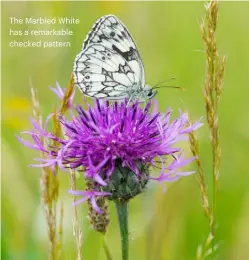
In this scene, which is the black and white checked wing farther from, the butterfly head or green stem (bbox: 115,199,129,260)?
green stem (bbox: 115,199,129,260)

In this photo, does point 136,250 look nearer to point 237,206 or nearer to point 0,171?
point 237,206

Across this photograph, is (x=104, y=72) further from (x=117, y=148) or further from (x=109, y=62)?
(x=117, y=148)

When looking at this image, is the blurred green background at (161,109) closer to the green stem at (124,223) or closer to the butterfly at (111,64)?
the green stem at (124,223)

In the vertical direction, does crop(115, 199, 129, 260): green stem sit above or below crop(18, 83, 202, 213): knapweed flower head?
below

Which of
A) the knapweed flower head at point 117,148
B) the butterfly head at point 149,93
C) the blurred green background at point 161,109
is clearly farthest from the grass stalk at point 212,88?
the butterfly head at point 149,93

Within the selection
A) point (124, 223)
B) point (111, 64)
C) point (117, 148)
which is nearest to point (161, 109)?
point (111, 64)

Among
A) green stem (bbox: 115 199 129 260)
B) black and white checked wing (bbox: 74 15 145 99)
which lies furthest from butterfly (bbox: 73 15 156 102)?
green stem (bbox: 115 199 129 260)
